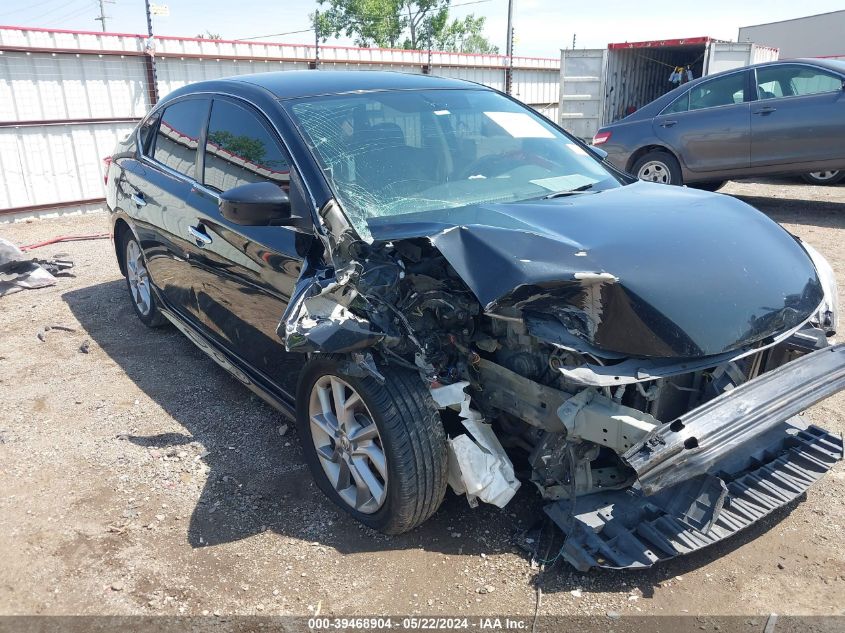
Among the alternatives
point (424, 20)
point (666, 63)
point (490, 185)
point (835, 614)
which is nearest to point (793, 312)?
point (835, 614)

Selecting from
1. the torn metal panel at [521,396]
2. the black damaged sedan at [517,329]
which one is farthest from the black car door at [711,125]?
the torn metal panel at [521,396]

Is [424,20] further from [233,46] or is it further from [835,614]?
[835,614]

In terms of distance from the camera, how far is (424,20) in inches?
1858

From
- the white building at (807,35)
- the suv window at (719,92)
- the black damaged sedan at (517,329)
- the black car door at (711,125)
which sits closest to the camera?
the black damaged sedan at (517,329)

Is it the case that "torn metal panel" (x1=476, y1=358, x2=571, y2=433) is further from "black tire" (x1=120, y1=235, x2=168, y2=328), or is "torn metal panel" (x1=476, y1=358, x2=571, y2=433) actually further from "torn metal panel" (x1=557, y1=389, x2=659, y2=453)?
"black tire" (x1=120, y1=235, x2=168, y2=328)

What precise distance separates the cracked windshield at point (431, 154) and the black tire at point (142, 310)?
2.32 metres

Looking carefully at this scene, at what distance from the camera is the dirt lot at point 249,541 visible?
2.54 m

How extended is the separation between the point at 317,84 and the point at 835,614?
3271 millimetres

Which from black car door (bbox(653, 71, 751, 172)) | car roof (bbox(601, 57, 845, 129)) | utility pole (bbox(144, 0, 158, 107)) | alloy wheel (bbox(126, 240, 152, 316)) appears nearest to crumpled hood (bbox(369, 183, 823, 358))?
alloy wheel (bbox(126, 240, 152, 316))

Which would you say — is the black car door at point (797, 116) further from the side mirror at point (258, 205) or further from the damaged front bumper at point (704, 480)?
the side mirror at point (258, 205)

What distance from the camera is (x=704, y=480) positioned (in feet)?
8.50

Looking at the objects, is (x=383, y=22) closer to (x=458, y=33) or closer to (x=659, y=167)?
(x=458, y=33)

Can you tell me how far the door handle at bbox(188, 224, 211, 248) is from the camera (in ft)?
12.2

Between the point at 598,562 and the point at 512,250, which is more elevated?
the point at 512,250
